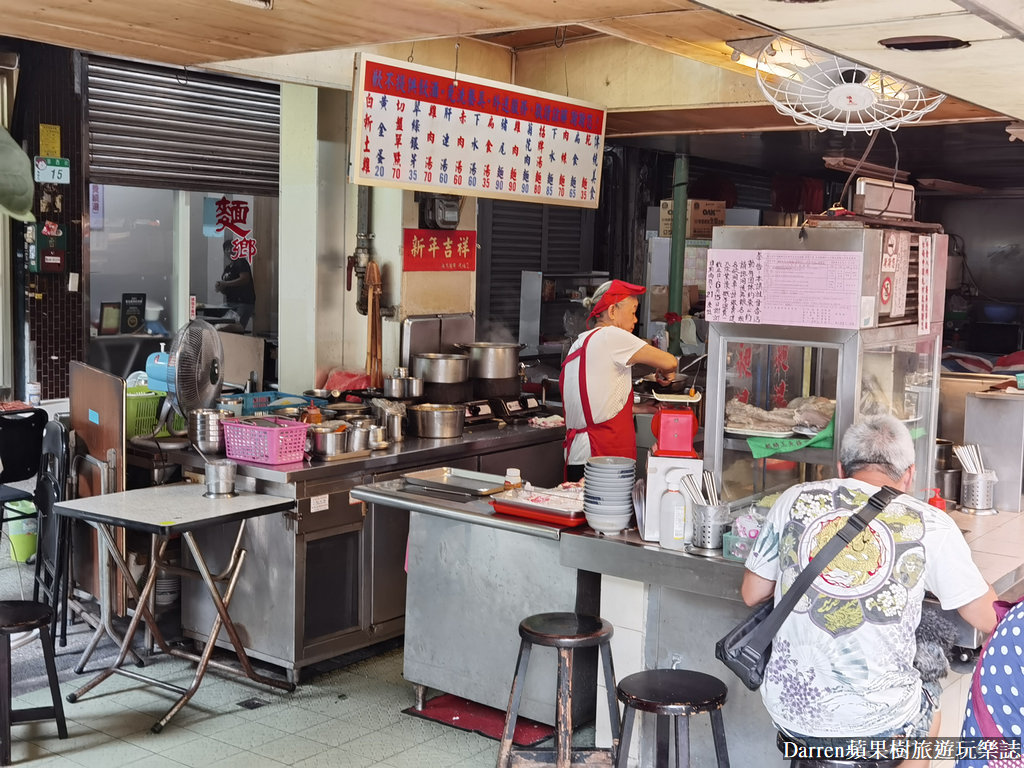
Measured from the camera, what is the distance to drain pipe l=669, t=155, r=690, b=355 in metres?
8.02

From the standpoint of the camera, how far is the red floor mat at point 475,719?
4.50 m

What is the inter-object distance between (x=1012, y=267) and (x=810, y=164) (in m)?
3.46

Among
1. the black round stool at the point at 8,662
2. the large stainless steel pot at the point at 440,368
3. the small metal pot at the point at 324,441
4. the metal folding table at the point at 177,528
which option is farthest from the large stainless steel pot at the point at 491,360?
the black round stool at the point at 8,662

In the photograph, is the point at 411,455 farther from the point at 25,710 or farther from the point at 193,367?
the point at 25,710

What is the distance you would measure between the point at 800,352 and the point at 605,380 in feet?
6.71

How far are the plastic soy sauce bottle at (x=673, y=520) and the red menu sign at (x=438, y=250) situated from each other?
10.5ft

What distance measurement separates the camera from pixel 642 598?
3.97 m

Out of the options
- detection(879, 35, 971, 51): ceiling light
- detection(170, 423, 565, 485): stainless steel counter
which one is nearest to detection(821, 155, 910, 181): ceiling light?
detection(879, 35, 971, 51): ceiling light

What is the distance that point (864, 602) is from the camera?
9.27 ft

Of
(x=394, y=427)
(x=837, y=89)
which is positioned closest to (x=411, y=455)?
(x=394, y=427)

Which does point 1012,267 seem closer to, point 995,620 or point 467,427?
point 467,427

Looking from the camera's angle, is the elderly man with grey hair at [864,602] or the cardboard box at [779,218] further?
the cardboard box at [779,218]

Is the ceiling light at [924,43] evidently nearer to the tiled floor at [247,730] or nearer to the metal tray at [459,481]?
the metal tray at [459,481]

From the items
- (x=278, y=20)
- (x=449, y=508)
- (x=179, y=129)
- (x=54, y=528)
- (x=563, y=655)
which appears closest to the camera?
(x=563, y=655)
